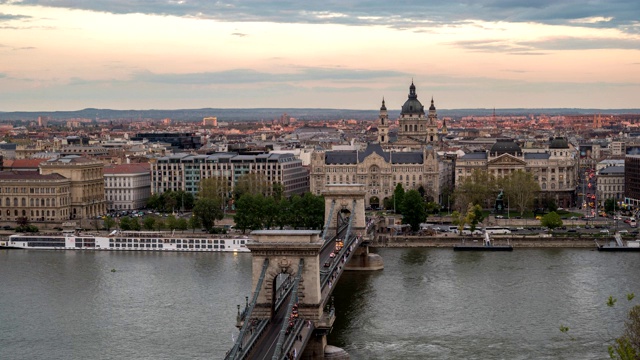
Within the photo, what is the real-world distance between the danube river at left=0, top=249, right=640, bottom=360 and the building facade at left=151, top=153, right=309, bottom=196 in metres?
19.0

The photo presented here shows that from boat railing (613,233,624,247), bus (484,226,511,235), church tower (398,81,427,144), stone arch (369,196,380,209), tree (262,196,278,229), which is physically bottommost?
stone arch (369,196,380,209)

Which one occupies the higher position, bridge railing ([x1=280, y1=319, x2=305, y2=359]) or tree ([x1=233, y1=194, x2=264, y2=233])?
bridge railing ([x1=280, y1=319, x2=305, y2=359])

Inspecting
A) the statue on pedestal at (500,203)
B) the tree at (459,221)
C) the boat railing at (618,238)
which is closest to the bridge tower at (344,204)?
the tree at (459,221)

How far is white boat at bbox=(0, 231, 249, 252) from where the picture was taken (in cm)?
4088

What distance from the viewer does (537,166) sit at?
5841 centimetres

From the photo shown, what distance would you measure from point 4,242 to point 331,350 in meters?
23.8

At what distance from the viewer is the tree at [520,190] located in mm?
52000

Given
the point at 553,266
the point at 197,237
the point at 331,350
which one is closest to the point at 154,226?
the point at 197,237

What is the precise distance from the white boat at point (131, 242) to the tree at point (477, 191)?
14.4 meters

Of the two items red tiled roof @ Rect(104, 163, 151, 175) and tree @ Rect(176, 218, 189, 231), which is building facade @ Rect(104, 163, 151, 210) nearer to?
red tiled roof @ Rect(104, 163, 151, 175)

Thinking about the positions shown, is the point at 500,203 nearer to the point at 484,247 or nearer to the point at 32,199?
the point at 484,247

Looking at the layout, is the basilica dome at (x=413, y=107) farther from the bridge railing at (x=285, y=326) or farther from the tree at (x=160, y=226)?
the bridge railing at (x=285, y=326)

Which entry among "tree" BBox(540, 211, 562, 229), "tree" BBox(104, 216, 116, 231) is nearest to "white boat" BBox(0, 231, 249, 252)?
"tree" BBox(104, 216, 116, 231)

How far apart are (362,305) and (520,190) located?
24.3 metres
